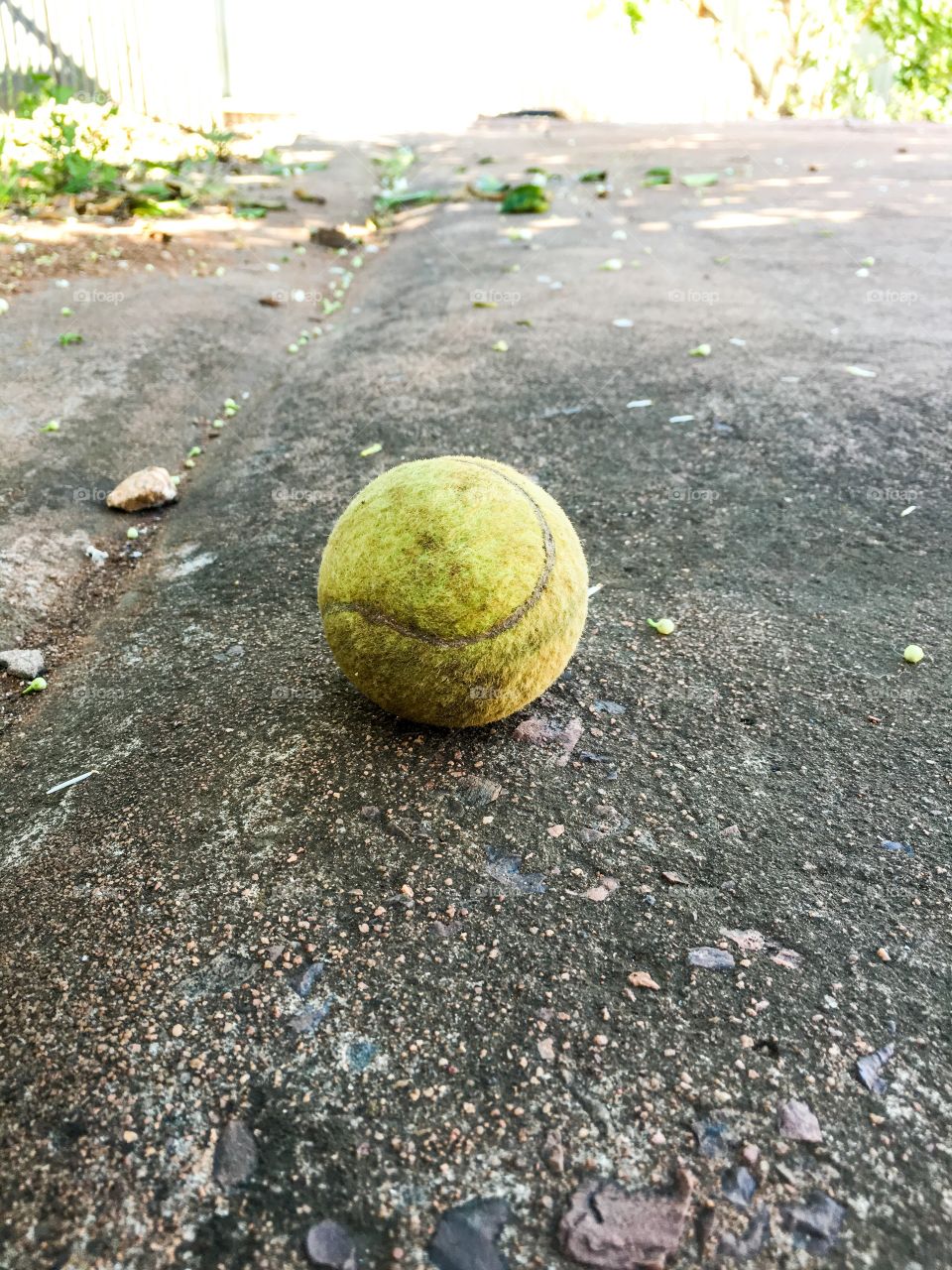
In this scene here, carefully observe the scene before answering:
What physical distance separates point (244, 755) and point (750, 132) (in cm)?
1089

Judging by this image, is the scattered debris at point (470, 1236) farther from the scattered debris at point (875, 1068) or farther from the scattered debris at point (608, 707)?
the scattered debris at point (608, 707)

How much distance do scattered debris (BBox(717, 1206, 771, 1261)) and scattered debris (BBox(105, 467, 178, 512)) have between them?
9.29ft

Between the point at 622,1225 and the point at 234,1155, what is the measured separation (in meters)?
0.53

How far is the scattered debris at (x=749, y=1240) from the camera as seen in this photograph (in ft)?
4.07

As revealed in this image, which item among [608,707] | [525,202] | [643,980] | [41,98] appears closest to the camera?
[643,980]

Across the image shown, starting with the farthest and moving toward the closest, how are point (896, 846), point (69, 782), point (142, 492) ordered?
point (142, 492) < point (69, 782) < point (896, 846)

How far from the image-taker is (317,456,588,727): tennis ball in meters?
1.94

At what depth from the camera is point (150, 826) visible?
1947 millimetres

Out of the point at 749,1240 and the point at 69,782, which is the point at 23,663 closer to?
the point at 69,782

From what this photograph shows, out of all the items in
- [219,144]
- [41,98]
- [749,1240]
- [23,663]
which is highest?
[41,98]

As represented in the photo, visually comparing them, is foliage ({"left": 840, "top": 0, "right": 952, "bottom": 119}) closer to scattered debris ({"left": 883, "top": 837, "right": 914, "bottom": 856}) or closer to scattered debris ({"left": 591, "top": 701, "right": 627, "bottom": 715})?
scattered debris ({"left": 591, "top": 701, "right": 627, "bottom": 715})

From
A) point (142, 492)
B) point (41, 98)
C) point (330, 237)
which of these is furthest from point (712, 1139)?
point (41, 98)

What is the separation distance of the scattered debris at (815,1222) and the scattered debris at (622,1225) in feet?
0.43

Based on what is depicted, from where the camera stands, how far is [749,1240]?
125cm
